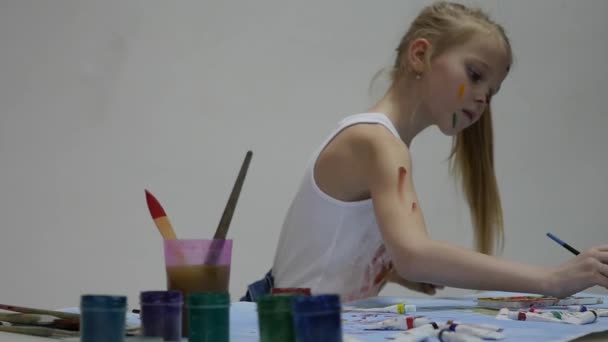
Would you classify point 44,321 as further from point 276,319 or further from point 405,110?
point 405,110

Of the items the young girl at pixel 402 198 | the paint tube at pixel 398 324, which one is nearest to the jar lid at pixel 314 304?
the paint tube at pixel 398 324

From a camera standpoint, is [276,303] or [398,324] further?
[398,324]

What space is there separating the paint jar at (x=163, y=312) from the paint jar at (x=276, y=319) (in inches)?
2.6

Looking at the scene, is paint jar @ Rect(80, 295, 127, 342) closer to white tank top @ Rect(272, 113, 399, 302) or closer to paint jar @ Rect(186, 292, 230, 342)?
paint jar @ Rect(186, 292, 230, 342)

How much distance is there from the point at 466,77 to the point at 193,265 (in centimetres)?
64

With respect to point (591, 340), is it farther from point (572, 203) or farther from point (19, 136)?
point (572, 203)

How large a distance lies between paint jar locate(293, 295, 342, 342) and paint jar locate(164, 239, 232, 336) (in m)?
0.19

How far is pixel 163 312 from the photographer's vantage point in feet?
1.56

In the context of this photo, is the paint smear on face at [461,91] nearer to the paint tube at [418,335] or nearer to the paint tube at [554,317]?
the paint tube at [554,317]

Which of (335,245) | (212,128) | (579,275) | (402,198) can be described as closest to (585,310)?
(579,275)

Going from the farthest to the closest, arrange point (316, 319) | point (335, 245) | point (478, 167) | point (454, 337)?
point (478, 167) < point (335, 245) < point (454, 337) < point (316, 319)

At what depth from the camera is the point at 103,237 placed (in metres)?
1.52

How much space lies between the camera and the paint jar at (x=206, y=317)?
446 mm

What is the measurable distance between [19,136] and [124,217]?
28cm
